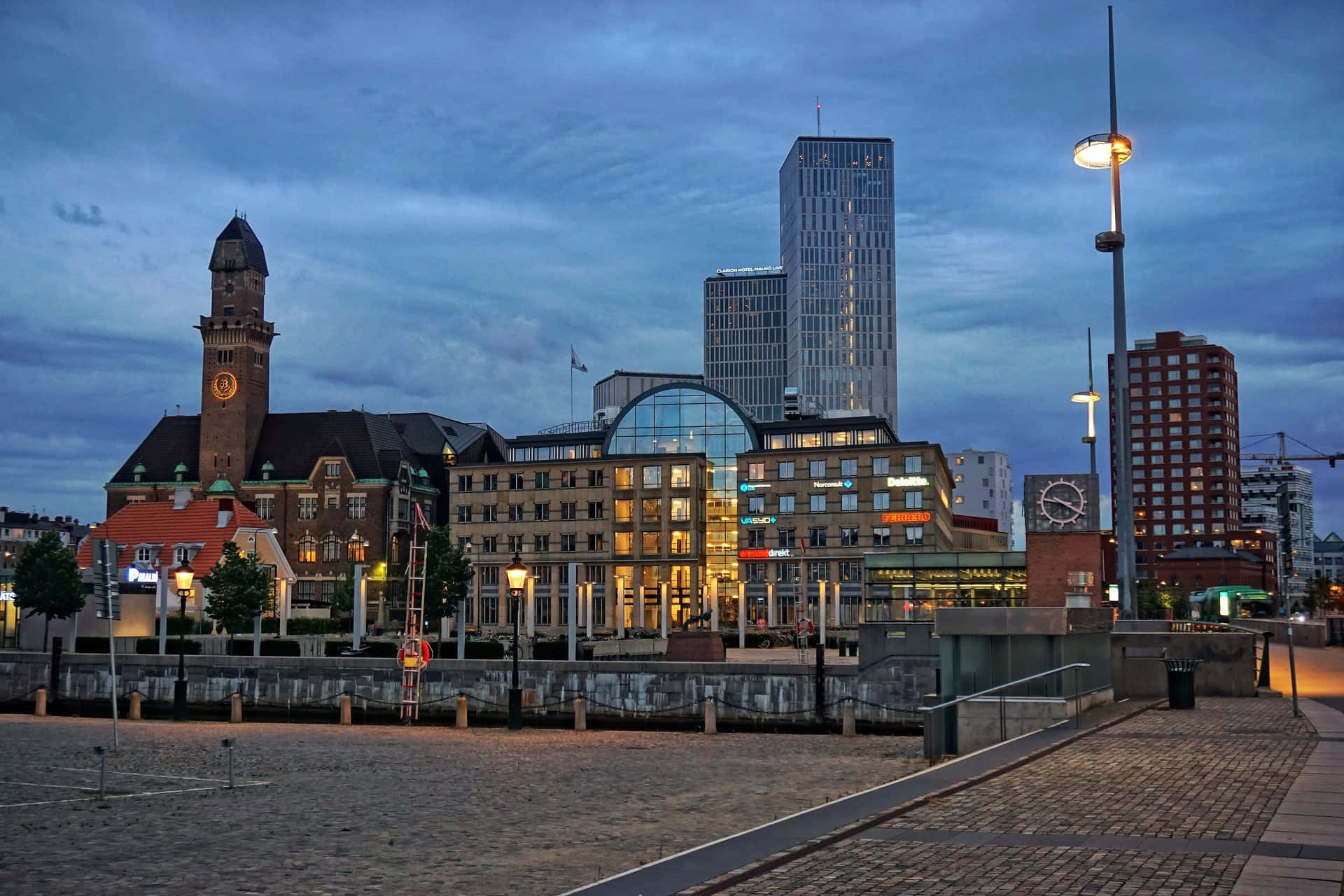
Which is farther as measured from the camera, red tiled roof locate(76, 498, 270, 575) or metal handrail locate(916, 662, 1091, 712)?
red tiled roof locate(76, 498, 270, 575)

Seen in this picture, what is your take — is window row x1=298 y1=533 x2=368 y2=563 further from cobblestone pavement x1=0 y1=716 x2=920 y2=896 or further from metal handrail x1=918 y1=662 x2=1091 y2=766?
metal handrail x1=918 y1=662 x2=1091 y2=766

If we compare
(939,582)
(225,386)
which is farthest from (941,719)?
(225,386)

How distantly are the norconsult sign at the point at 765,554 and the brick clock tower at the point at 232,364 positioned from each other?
53618 millimetres

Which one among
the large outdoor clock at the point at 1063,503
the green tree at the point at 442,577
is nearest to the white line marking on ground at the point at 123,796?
the large outdoor clock at the point at 1063,503

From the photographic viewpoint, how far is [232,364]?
421 ft

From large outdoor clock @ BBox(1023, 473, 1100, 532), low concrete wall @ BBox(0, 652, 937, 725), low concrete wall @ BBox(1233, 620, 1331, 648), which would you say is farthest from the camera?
low concrete wall @ BBox(1233, 620, 1331, 648)

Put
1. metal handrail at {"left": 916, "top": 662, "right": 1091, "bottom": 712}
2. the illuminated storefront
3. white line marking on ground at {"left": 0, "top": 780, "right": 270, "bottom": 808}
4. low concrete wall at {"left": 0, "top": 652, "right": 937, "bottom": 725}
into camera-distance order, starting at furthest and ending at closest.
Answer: the illuminated storefront
low concrete wall at {"left": 0, "top": 652, "right": 937, "bottom": 725}
metal handrail at {"left": 916, "top": 662, "right": 1091, "bottom": 712}
white line marking on ground at {"left": 0, "top": 780, "right": 270, "bottom": 808}

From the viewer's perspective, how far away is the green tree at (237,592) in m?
72.9

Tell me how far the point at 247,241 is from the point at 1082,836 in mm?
129855

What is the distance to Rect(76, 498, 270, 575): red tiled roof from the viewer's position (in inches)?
3903

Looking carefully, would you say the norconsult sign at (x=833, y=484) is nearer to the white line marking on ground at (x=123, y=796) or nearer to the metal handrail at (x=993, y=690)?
the metal handrail at (x=993, y=690)

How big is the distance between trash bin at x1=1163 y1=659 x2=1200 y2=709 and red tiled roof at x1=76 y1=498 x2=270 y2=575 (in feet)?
275

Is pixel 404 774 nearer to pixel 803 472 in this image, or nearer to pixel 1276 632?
pixel 1276 632

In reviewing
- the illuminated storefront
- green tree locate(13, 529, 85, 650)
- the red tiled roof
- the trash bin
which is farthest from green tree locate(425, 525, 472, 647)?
the trash bin
